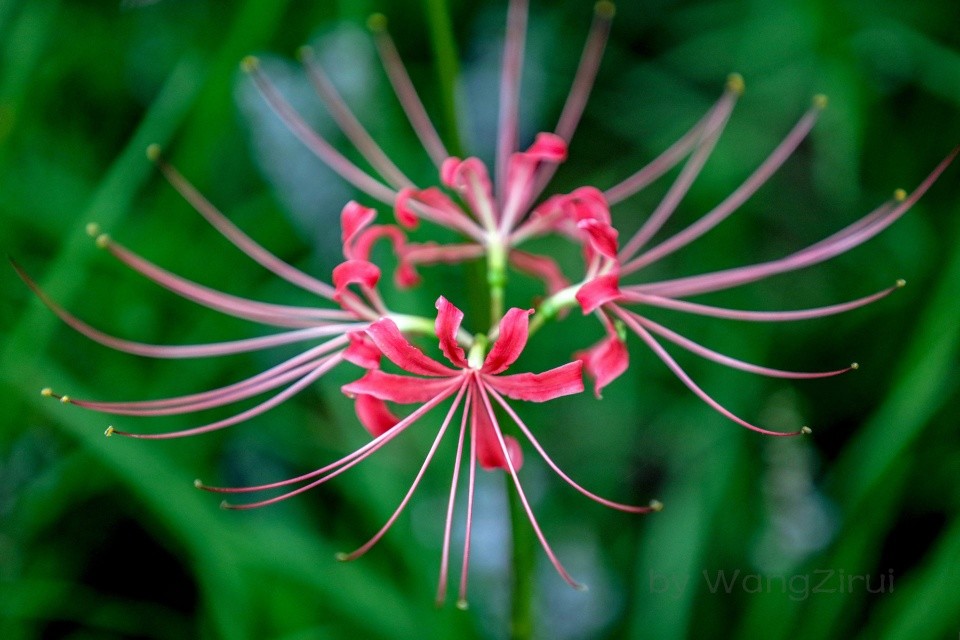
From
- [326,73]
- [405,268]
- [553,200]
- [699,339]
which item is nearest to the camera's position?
[553,200]

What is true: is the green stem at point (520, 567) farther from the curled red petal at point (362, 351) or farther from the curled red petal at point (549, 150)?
the curled red petal at point (549, 150)

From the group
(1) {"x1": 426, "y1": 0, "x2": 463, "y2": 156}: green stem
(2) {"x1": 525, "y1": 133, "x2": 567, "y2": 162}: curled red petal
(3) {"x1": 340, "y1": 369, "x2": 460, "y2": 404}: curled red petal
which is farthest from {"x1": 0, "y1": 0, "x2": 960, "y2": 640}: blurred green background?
(3) {"x1": 340, "y1": 369, "x2": 460, "y2": 404}: curled red petal

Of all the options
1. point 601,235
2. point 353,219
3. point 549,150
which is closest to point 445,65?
point 549,150

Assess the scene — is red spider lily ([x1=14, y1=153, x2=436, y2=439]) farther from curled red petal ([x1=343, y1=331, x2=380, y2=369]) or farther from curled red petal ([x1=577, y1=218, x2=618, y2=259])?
curled red petal ([x1=577, y1=218, x2=618, y2=259])

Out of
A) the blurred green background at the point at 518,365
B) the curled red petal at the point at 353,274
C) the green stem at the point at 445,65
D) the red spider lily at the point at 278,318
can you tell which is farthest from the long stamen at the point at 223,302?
the blurred green background at the point at 518,365

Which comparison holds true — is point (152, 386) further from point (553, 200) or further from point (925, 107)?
point (925, 107)

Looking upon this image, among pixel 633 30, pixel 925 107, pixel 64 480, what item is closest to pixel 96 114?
pixel 64 480
